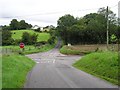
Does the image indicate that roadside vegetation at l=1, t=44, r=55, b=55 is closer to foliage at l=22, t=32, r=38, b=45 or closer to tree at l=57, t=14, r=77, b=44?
tree at l=57, t=14, r=77, b=44

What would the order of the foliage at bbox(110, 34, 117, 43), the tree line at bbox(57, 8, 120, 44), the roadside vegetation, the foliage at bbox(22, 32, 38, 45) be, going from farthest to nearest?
the foliage at bbox(22, 32, 38, 45) < the tree line at bbox(57, 8, 120, 44) < the foliage at bbox(110, 34, 117, 43) < the roadside vegetation

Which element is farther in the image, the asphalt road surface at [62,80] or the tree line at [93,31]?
the tree line at [93,31]

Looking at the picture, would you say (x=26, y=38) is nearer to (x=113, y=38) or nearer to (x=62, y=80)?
(x=113, y=38)

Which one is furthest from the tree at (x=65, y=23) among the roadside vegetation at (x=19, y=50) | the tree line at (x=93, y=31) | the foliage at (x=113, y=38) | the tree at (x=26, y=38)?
the foliage at (x=113, y=38)

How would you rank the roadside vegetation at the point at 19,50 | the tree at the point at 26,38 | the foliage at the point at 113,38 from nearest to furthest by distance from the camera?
the roadside vegetation at the point at 19,50
the foliage at the point at 113,38
the tree at the point at 26,38

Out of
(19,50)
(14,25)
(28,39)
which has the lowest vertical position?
(19,50)

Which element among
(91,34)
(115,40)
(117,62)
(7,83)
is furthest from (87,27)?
(7,83)

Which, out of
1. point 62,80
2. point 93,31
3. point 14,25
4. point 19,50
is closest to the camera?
point 62,80

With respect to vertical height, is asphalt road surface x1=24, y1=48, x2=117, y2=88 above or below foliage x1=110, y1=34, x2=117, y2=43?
below

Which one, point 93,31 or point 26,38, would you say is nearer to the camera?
point 93,31

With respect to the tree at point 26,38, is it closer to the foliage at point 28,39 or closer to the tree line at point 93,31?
the foliage at point 28,39

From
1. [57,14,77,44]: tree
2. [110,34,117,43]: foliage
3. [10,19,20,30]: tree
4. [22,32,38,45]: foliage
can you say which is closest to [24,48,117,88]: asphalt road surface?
[110,34,117,43]: foliage

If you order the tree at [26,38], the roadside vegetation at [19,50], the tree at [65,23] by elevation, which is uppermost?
the tree at [65,23]

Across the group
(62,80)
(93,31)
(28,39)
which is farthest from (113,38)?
(62,80)
